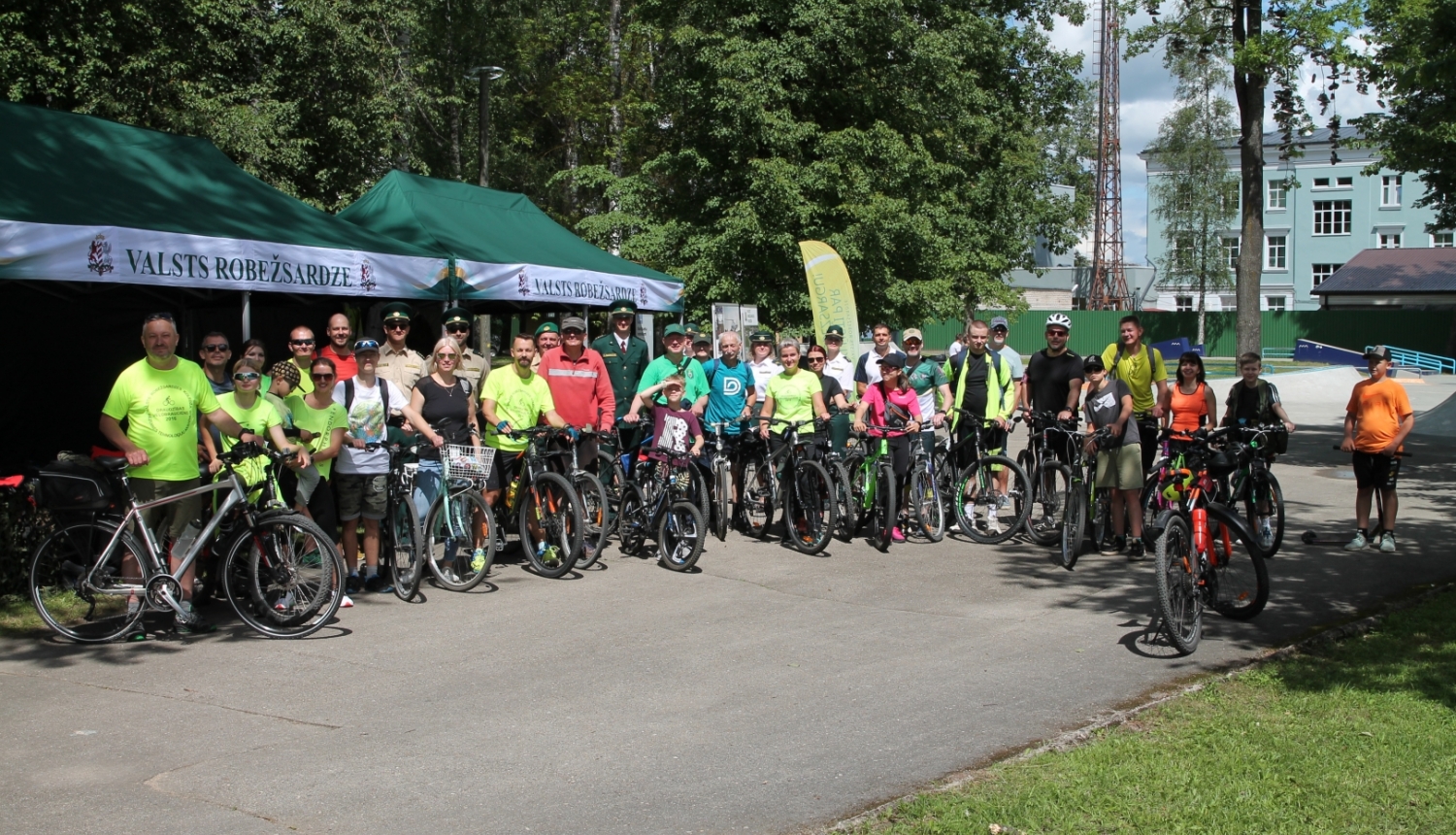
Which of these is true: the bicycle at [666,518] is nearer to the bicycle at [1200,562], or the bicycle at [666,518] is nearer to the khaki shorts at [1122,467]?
the khaki shorts at [1122,467]

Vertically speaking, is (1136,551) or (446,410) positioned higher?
(446,410)

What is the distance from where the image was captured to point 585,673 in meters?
6.55

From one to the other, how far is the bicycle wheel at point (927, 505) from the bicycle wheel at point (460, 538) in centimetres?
406

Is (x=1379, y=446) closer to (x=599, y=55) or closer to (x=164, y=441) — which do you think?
(x=164, y=441)

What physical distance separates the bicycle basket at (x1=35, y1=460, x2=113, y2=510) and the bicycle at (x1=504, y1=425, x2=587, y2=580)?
283cm

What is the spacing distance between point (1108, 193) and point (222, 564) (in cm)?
6752

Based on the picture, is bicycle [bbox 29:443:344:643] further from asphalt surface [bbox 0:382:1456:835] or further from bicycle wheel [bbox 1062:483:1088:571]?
bicycle wheel [bbox 1062:483:1088:571]

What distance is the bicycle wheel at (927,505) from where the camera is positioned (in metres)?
10.9

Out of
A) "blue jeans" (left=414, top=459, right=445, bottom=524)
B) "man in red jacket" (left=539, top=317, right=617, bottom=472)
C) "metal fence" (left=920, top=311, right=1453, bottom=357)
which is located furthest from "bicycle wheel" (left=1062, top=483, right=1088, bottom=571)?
"metal fence" (left=920, top=311, right=1453, bottom=357)

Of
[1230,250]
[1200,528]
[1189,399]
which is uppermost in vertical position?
[1230,250]

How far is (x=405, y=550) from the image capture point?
841cm

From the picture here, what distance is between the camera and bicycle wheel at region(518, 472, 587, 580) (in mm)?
9047

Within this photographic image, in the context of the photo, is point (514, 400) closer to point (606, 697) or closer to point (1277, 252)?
point (606, 697)

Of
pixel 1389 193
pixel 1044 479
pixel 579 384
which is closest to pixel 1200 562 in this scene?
pixel 1044 479
